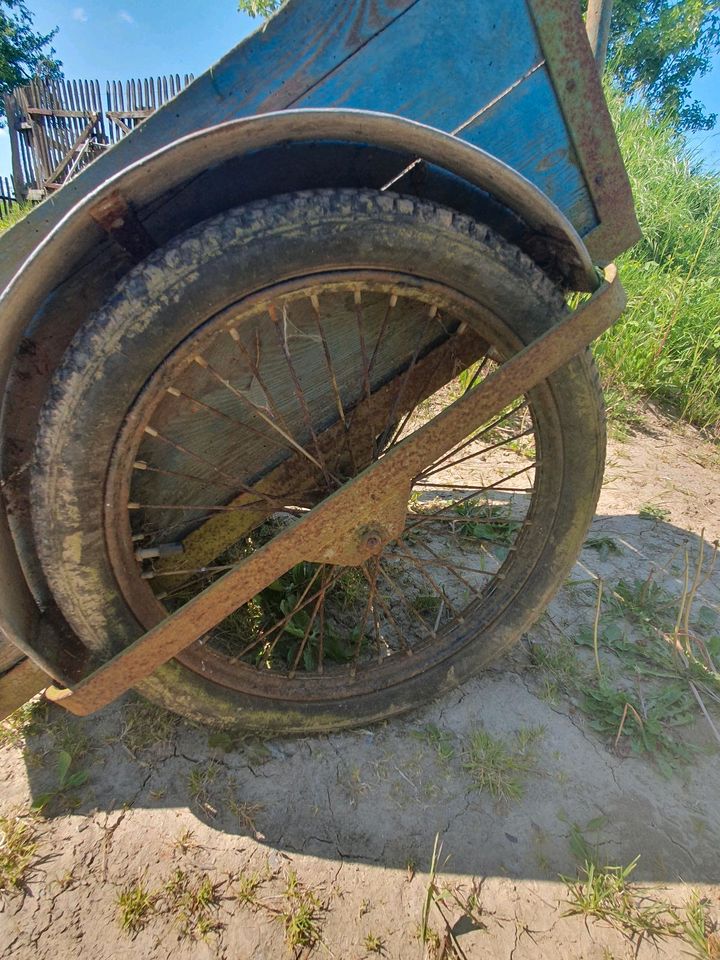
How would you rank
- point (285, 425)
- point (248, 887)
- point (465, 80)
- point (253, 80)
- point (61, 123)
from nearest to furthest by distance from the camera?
point (253, 80)
point (465, 80)
point (248, 887)
point (285, 425)
point (61, 123)

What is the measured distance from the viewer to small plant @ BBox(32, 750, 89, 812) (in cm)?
182

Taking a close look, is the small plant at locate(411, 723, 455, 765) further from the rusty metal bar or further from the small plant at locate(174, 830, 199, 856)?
the rusty metal bar

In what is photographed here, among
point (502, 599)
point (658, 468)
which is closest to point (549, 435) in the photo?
point (502, 599)

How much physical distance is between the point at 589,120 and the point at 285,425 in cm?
122

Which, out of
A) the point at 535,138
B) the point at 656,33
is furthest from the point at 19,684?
the point at 656,33

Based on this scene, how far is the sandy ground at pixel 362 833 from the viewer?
1.56 meters

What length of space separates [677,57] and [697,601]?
20.2 m

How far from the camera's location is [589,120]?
158 centimetres

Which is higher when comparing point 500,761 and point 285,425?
point 285,425

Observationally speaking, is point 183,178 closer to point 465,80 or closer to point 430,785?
point 465,80

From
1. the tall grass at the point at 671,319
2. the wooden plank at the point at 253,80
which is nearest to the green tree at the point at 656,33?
the tall grass at the point at 671,319

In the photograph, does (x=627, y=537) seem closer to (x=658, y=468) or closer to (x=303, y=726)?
(x=658, y=468)

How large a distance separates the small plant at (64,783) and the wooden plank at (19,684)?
313 mm

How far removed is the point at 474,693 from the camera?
2248 mm
